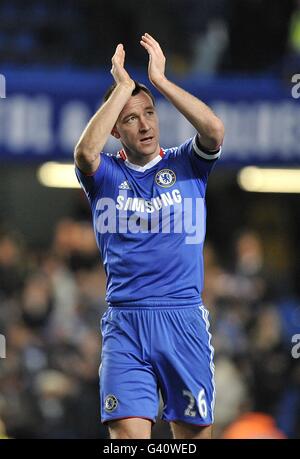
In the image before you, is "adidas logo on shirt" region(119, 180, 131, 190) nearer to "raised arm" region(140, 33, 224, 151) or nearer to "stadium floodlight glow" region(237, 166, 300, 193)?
"raised arm" region(140, 33, 224, 151)

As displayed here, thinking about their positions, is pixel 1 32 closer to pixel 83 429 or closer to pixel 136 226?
pixel 83 429

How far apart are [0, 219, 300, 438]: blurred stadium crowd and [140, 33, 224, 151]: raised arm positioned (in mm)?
4579

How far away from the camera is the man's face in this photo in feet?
18.6

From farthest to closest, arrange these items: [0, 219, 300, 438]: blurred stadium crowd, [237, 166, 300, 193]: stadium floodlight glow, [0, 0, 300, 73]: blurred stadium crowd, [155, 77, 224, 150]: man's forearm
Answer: [237, 166, 300, 193]: stadium floodlight glow, [0, 0, 300, 73]: blurred stadium crowd, [0, 219, 300, 438]: blurred stadium crowd, [155, 77, 224, 150]: man's forearm

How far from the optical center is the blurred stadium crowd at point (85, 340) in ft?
33.4

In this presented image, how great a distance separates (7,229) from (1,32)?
2254 millimetres

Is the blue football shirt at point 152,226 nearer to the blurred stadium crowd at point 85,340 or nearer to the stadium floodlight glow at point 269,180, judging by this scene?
the blurred stadium crowd at point 85,340

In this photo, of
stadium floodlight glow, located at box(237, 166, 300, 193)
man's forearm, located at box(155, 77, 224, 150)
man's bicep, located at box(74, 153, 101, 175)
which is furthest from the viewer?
stadium floodlight glow, located at box(237, 166, 300, 193)

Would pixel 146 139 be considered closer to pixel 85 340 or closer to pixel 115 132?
pixel 115 132

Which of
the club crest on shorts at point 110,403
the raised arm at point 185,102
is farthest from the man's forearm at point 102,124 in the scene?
the club crest on shorts at point 110,403

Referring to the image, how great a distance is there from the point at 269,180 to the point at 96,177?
26.4 ft

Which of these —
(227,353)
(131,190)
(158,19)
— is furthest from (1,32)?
(131,190)

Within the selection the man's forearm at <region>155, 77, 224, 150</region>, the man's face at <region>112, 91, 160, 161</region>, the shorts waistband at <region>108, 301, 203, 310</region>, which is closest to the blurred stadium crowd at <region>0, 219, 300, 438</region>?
the shorts waistband at <region>108, 301, 203, 310</region>
